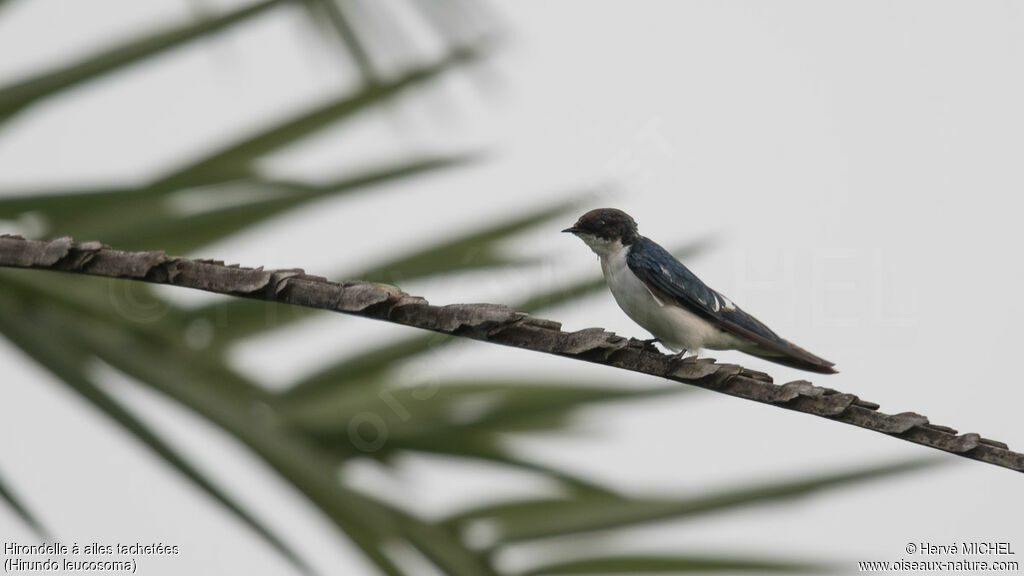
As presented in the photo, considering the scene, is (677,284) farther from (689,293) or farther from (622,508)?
(622,508)

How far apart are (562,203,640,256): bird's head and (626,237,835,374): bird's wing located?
54 millimetres

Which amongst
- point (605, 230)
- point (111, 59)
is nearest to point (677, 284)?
point (605, 230)

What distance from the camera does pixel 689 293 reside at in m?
3.09

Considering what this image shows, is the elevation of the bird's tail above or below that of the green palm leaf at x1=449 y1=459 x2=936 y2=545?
above

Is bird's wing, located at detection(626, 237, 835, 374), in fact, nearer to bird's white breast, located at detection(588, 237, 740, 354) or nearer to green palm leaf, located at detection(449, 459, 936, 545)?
bird's white breast, located at detection(588, 237, 740, 354)

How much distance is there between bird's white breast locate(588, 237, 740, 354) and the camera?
3.09 meters

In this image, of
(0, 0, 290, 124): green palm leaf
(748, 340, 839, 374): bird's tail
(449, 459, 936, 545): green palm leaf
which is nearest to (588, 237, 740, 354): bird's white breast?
(748, 340, 839, 374): bird's tail

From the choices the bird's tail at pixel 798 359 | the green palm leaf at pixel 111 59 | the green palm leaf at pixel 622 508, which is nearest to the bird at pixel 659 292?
the bird's tail at pixel 798 359

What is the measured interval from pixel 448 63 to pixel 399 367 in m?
0.88

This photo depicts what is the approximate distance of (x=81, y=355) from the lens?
2.36 meters

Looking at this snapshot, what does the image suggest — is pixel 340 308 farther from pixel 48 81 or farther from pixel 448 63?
pixel 448 63

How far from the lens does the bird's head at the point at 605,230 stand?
341cm

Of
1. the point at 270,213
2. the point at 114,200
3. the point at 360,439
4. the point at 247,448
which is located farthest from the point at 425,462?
the point at 114,200

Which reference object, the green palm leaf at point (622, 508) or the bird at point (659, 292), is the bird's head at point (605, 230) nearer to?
the bird at point (659, 292)
